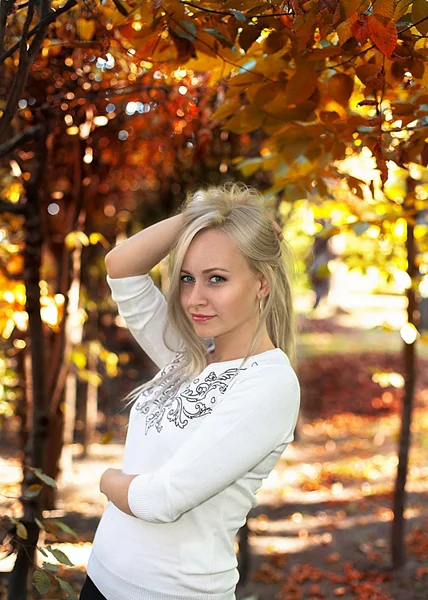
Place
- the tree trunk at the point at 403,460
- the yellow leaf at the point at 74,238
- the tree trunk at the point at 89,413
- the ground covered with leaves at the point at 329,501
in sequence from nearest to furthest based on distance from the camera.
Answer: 1. the yellow leaf at the point at 74,238
2. the ground covered with leaves at the point at 329,501
3. the tree trunk at the point at 403,460
4. the tree trunk at the point at 89,413

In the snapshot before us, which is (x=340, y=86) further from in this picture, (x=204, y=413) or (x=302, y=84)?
(x=204, y=413)

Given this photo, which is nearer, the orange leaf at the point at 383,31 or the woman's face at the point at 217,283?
the orange leaf at the point at 383,31

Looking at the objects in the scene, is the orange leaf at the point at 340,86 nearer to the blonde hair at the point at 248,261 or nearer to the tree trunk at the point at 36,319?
the blonde hair at the point at 248,261

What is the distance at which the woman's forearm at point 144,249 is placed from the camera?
1.90 meters

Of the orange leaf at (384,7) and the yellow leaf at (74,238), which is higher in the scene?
the orange leaf at (384,7)

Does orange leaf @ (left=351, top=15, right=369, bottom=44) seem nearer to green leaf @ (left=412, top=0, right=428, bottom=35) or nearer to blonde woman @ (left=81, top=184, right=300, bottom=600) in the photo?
green leaf @ (left=412, top=0, right=428, bottom=35)

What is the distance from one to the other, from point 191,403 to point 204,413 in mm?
54

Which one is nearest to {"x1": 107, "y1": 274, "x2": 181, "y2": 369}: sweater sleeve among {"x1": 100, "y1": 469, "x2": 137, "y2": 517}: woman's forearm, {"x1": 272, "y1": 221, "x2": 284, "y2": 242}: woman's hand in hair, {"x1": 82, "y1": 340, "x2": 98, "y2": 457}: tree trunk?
{"x1": 272, "y1": 221, "x2": 284, "y2": 242}: woman's hand in hair

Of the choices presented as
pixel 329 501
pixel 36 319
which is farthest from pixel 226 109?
pixel 329 501

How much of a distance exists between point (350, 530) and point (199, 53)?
15.4 ft

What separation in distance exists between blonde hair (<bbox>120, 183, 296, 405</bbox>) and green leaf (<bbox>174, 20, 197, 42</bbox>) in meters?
0.42

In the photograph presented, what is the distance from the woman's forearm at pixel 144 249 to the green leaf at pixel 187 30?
0.49 metres

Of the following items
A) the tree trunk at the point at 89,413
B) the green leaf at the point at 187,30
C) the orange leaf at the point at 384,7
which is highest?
the green leaf at the point at 187,30

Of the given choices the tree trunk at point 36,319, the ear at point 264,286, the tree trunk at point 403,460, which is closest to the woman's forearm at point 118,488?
the ear at point 264,286
